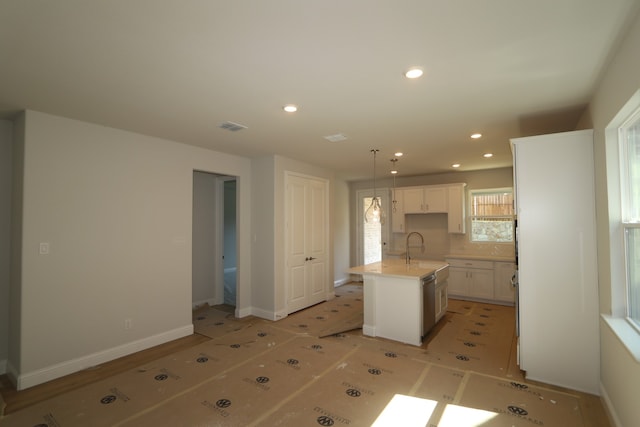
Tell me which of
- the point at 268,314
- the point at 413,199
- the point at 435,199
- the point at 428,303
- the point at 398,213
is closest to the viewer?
the point at 428,303

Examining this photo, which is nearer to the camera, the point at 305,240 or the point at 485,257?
the point at 305,240

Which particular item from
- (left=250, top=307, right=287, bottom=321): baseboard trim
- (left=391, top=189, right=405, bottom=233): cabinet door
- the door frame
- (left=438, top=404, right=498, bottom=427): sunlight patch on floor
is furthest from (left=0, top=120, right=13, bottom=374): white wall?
(left=391, top=189, right=405, bottom=233): cabinet door

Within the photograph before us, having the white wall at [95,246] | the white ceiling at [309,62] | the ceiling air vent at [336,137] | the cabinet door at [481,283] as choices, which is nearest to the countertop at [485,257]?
the cabinet door at [481,283]

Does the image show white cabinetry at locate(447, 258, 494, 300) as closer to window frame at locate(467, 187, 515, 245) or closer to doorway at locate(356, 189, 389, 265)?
window frame at locate(467, 187, 515, 245)

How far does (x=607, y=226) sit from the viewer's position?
2381mm

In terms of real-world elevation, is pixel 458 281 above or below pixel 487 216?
below

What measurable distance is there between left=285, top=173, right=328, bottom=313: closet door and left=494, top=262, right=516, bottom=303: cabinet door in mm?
3198

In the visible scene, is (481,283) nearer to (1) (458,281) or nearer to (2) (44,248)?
(1) (458,281)

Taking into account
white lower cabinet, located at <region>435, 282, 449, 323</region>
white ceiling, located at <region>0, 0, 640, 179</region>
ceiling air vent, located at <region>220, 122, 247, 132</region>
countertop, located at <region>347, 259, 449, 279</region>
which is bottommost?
white lower cabinet, located at <region>435, 282, 449, 323</region>

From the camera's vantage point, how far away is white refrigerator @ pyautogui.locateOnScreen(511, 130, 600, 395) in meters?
2.74

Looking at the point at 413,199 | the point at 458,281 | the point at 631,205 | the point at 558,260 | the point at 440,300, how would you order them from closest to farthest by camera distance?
the point at 631,205
the point at 558,260
the point at 440,300
the point at 458,281
the point at 413,199

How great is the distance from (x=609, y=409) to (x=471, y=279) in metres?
Answer: 3.61

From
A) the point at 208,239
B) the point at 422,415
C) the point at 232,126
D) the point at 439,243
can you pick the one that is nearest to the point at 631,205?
the point at 422,415

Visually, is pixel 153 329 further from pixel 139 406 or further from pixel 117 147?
pixel 117 147
